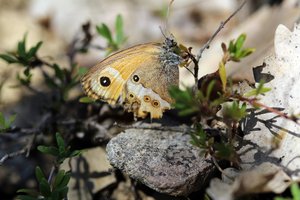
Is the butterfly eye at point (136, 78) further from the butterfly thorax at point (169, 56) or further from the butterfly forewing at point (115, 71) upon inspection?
the butterfly thorax at point (169, 56)

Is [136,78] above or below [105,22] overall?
below

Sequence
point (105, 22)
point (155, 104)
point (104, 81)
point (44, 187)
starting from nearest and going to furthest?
A: point (44, 187)
point (155, 104)
point (104, 81)
point (105, 22)

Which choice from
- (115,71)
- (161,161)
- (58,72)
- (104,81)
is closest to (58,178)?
(161,161)

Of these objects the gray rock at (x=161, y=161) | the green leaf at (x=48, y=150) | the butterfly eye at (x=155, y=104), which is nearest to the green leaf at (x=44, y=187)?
the green leaf at (x=48, y=150)

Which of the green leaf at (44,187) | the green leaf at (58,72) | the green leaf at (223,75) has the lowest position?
the green leaf at (44,187)

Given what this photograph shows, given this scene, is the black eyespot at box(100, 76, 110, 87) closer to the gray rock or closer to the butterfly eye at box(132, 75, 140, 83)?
the butterfly eye at box(132, 75, 140, 83)

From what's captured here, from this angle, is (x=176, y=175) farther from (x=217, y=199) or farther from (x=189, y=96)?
(x=189, y=96)

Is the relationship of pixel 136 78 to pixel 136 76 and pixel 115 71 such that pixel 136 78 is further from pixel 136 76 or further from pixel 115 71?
pixel 115 71
